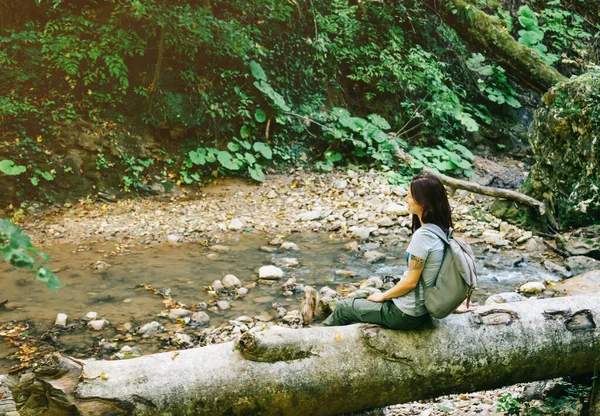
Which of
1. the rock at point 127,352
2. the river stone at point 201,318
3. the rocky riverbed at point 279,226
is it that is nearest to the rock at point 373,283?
the rocky riverbed at point 279,226

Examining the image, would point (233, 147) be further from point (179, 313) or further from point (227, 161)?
point (179, 313)

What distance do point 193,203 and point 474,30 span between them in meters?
8.48

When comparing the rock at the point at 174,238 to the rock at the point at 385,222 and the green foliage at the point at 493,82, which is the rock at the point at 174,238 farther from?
the green foliage at the point at 493,82

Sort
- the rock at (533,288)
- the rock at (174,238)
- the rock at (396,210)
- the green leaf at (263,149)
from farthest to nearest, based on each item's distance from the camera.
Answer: the green leaf at (263,149) → the rock at (396,210) → the rock at (174,238) → the rock at (533,288)

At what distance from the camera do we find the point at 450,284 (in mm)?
2846

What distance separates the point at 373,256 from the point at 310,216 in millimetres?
1848

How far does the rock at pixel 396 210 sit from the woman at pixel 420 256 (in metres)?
5.26

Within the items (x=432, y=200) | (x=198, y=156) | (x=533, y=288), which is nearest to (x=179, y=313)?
(x=432, y=200)

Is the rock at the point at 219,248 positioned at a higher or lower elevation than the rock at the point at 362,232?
lower

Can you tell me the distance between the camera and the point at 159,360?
2643 mm

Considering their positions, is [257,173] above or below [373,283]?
above

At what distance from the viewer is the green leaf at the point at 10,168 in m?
7.80

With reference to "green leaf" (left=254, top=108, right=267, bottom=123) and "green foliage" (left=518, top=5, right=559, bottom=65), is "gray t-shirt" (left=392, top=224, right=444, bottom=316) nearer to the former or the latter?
"green leaf" (left=254, top=108, right=267, bottom=123)

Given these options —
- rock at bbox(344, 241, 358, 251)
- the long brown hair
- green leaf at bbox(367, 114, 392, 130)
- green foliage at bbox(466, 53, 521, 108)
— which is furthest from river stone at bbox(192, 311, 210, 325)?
green foliage at bbox(466, 53, 521, 108)
